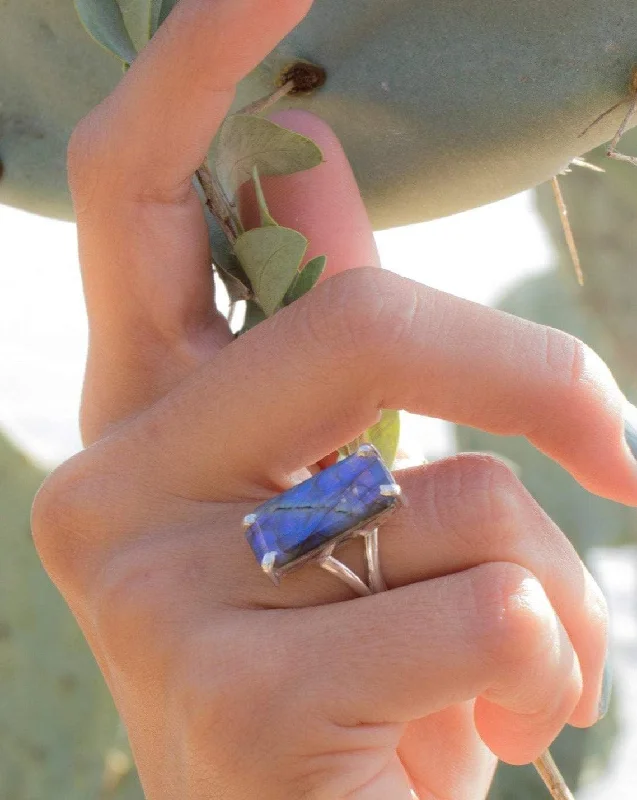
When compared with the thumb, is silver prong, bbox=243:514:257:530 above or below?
below

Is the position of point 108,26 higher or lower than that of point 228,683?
higher

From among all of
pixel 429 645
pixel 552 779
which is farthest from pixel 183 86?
pixel 552 779

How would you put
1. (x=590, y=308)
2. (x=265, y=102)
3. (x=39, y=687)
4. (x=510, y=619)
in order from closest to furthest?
(x=510, y=619) → (x=265, y=102) → (x=39, y=687) → (x=590, y=308)

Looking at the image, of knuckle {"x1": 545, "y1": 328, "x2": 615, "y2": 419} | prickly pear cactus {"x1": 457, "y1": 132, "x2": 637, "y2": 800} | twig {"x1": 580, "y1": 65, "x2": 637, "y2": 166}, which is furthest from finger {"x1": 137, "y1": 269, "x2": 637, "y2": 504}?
prickly pear cactus {"x1": 457, "y1": 132, "x2": 637, "y2": 800}

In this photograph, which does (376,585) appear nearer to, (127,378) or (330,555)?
(330,555)

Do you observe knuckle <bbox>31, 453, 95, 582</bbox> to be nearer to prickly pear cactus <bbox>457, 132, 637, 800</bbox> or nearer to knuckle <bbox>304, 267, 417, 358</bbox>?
knuckle <bbox>304, 267, 417, 358</bbox>

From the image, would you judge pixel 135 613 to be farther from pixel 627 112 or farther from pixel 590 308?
pixel 590 308

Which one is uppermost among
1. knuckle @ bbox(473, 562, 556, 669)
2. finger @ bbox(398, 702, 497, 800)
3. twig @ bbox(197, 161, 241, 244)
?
twig @ bbox(197, 161, 241, 244)
